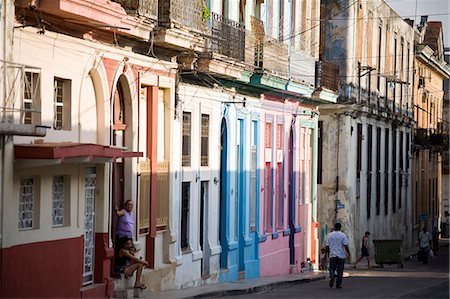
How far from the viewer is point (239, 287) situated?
1051 inches

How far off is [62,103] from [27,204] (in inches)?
82.5

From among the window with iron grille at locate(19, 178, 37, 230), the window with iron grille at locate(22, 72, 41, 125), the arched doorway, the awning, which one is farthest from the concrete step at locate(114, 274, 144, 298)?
the window with iron grille at locate(22, 72, 41, 125)

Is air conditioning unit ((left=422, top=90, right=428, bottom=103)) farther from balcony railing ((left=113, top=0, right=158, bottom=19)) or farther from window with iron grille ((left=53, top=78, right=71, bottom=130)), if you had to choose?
window with iron grille ((left=53, top=78, right=71, bottom=130))

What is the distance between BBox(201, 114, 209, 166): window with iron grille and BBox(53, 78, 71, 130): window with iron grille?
7.85 m

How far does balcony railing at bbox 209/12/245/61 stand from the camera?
26172mm

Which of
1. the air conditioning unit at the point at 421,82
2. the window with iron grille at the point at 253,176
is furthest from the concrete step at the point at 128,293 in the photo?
the air conditioning unit at the point at 421,82

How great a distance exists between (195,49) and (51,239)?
667cm

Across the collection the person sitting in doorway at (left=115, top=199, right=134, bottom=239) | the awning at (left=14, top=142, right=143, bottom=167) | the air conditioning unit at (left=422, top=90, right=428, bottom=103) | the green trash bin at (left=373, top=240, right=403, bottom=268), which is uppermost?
the air conditioning unit at (left=422, top=90, right=428, bottom=103)

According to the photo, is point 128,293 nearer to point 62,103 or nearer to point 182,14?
point 62,103

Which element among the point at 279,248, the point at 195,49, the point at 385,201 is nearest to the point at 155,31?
the point at 195,49

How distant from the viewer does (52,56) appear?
19.0 metres

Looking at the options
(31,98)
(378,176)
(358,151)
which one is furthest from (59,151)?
(378,176)

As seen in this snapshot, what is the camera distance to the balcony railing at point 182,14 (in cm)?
2280

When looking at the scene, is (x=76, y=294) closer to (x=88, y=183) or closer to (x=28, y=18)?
(x=88, y=183)
